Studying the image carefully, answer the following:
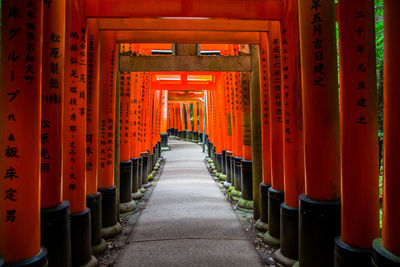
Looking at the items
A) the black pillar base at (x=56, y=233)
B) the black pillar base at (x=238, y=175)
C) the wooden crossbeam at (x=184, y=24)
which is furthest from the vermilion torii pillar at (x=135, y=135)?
the black pillar base at (x=56, y=233)

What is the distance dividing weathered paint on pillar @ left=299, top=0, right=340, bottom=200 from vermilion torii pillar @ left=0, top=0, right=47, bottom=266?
2.29m

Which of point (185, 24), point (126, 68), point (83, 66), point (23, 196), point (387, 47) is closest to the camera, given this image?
point (387, 47)

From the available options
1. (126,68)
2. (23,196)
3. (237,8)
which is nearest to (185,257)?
(23,196)

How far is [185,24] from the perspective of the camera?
393 cm

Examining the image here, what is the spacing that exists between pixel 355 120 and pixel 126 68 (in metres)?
4.20

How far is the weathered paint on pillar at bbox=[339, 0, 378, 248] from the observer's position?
215 centimetres

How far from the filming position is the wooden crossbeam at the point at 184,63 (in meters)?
5.36

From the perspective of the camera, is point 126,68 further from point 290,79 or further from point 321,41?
point 321,41

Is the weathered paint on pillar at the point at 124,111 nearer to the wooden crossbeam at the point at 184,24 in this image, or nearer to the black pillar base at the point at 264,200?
the wooden crossbeam at the point at 184,24

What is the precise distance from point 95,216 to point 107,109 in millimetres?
1622

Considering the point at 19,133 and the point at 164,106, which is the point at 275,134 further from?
the point at 164,106

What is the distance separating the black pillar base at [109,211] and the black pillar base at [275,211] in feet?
7.70

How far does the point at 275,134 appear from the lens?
399 centimetres

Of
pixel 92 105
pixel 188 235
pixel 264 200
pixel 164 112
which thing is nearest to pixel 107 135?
pixel 92 105
